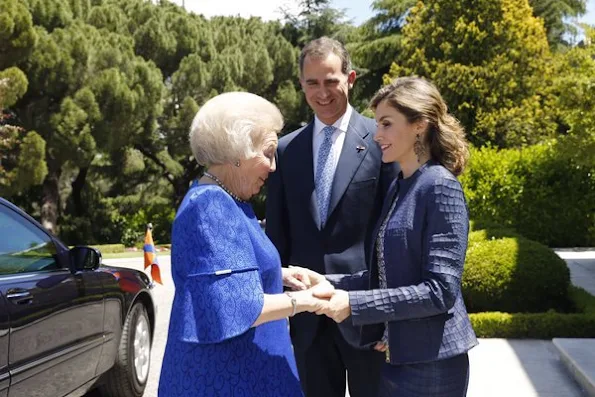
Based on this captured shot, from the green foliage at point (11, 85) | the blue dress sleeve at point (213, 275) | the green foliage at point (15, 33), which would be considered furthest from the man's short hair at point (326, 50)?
the green foliage at point (15, 33)

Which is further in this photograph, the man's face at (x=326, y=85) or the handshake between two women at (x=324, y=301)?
the man's face at (x=326, y=85)

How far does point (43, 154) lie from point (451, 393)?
20603mm

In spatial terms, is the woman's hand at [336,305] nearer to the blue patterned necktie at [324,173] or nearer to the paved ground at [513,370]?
the blue patterned necktie at [324,173]

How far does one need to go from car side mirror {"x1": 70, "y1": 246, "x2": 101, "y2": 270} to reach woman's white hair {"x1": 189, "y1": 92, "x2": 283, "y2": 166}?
2.44 m

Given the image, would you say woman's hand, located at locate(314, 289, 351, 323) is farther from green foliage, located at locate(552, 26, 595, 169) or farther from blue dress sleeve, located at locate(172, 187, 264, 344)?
green foliage, located at locate(552, 26, 595, 169)

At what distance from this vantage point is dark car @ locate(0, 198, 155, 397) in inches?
Result: 134

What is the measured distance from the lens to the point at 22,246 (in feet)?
13.2

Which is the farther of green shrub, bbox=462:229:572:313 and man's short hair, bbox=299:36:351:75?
green shrub, bbox=462:229:572:313

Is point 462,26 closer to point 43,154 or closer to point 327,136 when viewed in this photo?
point 43,154

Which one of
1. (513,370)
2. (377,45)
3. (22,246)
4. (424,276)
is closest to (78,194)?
(377,45)

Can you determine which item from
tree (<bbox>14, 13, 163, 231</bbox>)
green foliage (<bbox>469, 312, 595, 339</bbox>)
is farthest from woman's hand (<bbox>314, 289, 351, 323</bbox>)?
tree (<bbox>14, 13, 163, 231</bbox>)

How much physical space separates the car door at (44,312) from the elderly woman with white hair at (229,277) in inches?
62.6

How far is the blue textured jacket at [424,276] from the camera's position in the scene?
2123mm

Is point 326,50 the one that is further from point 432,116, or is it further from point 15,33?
point 15,33
